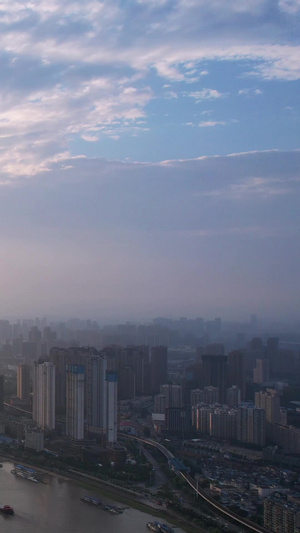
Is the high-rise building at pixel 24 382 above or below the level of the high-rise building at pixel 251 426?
above

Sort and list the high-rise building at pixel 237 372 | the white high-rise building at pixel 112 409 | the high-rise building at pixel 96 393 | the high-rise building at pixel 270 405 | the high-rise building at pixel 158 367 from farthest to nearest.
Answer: the high-rise building at pixel 158 367 < the high-rise building at pixel 237 372 < the high-rise building at pixel 270 405 < the high-rise building at pixel 96 393 < the white high-rise building at pixel 112 409

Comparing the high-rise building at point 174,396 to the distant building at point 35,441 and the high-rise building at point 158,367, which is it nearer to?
the high-rise building at point 158,367

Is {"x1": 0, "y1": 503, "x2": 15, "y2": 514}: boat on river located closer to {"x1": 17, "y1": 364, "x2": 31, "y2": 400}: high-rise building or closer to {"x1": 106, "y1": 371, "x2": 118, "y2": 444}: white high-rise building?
{"x1": 106, "y1": 371, "x2": 118, "y2": 444}: white high-rise building

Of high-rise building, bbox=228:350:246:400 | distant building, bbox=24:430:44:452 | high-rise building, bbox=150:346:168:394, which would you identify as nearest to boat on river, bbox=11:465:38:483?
distant building, bbox=24:430:44:452

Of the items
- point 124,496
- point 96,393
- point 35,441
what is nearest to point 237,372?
point 96,393

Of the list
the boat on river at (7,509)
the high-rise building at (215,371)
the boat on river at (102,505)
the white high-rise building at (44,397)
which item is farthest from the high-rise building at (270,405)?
the boat on river at (7,509)

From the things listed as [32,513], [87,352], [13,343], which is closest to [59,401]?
[87,352]

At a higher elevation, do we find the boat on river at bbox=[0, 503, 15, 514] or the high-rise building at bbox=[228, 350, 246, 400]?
the high-rise building at bbox=[228, 350, 246, 400]
